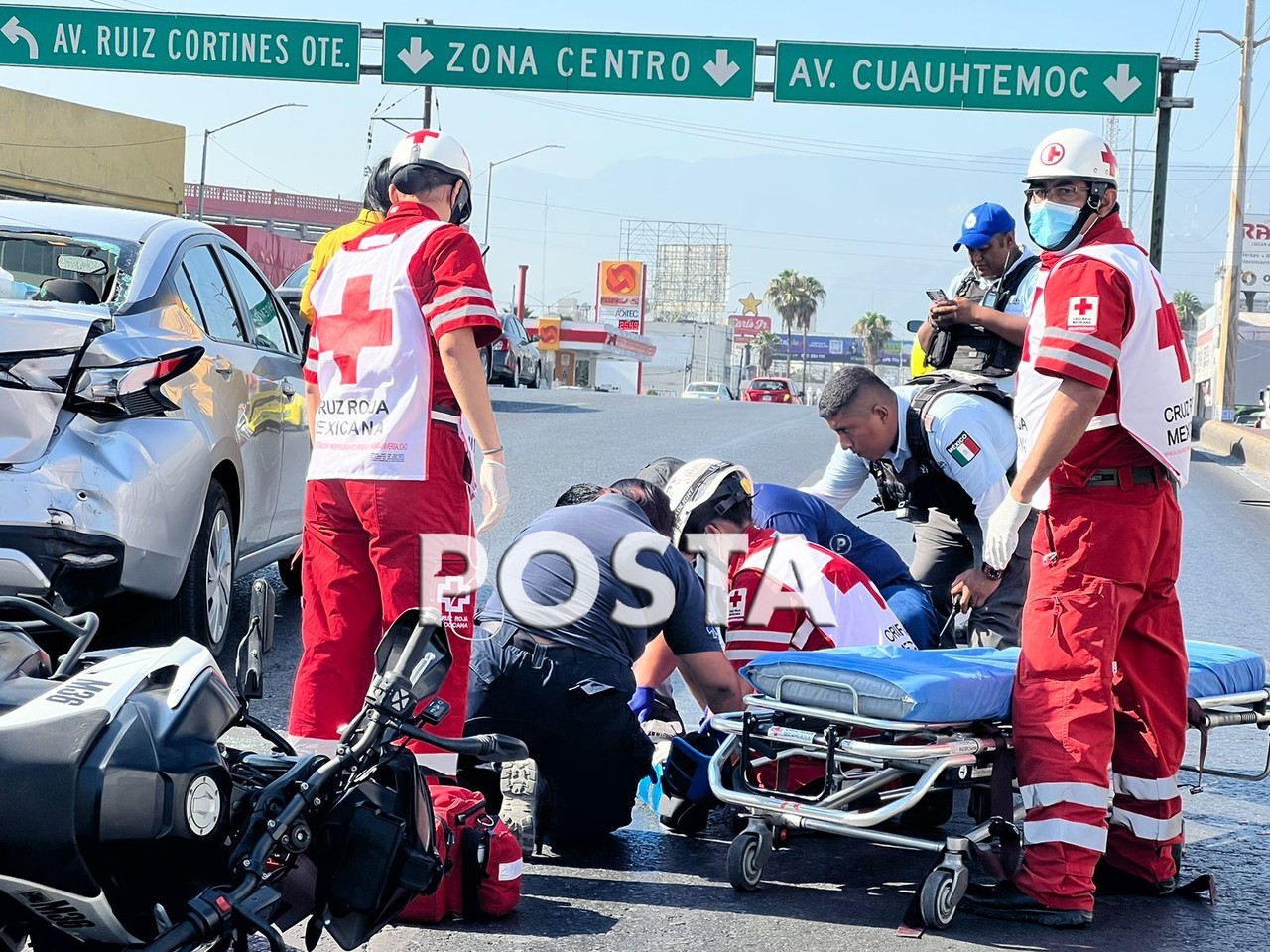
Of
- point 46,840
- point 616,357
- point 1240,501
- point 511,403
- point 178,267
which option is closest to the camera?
point 46,840

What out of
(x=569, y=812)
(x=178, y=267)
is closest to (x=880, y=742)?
(x=569, y=812)

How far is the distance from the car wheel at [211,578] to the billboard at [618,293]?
110746mm

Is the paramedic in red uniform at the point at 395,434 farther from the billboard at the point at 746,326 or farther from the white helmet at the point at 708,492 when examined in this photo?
the billboard at the point at 746,326

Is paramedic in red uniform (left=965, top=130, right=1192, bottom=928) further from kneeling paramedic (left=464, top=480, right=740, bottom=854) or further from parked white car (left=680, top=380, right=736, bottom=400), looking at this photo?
parked white car (left=680, top=380, right=736, bottom=400)

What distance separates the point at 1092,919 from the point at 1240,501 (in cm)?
1314

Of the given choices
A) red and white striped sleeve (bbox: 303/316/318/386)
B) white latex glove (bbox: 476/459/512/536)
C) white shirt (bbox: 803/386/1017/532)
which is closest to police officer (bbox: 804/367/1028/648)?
white shirt (bbox: 803/386/1017/532)

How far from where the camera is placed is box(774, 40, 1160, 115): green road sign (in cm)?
2289

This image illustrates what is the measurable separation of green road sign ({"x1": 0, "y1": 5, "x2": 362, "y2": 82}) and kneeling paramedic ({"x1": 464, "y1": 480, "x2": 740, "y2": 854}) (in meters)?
21.7

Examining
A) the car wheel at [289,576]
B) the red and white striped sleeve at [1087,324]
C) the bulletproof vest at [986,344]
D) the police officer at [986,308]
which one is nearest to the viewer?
the red and white striped sleeve at [1087,324]

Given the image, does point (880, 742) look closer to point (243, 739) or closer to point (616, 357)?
point (243, 739)

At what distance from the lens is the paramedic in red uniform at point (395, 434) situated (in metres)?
4.37

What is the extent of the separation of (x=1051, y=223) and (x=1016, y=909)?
1.96 m

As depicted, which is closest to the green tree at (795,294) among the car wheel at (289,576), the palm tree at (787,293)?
the palm tree at (787,293)

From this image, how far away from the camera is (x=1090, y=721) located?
4.29 m
